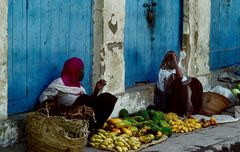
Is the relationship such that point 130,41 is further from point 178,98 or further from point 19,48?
point 19,48

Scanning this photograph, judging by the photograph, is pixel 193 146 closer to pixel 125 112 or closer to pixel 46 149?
pixel 125 112

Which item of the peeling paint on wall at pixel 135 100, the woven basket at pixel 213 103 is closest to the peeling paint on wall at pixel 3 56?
the peeling paint on wall at pixel 135 100

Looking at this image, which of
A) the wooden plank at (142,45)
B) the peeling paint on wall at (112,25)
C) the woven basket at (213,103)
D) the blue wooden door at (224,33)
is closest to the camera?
the peeling paint on wall at (112,25)

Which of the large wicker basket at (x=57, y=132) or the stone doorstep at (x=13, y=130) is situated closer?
the large wicker basket at (x=57, y=132)

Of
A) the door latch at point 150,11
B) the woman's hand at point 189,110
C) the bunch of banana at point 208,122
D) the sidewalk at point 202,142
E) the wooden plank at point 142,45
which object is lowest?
the sidewalk at point 202,142

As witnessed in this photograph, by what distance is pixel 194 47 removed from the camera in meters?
10.4

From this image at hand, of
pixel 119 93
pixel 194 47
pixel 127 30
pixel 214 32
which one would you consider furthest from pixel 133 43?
pixel 214 32

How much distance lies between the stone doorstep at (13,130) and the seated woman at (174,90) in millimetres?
2593

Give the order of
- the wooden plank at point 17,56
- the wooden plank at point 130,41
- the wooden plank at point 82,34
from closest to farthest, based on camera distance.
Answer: the wooden plank at point 17,56 → the wooden plank at point 82,34 → the wooden plank at point 130,41

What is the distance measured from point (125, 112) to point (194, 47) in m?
2.35

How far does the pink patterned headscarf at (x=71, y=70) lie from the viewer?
746cm

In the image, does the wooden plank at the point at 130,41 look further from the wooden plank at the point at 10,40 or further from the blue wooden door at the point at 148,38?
the wooden plank at the point at 10,40

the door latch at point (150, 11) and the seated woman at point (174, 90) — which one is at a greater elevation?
the door latch at point (150, 11)

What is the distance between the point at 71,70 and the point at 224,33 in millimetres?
4921
